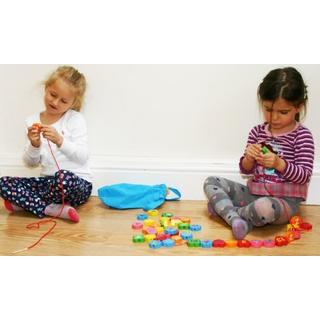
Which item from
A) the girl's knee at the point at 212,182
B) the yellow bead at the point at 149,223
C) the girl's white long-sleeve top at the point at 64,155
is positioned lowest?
the yellow bead at the point at 149,223

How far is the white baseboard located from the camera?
2088 millimetres

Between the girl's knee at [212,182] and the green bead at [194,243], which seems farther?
the girl's knee at [212,182]

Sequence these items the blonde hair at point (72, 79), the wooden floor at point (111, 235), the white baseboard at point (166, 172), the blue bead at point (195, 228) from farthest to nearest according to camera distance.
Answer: the white baseboard at point (166, 172) → the blonde hair at point (72, 79) → the blue bead at point (195, 228) → the wooden floor at point (111, 235)

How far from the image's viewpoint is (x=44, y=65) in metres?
2.11

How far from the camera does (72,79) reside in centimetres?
197

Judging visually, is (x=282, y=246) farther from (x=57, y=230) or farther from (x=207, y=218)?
(x=57, y=230)

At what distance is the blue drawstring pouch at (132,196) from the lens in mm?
1975

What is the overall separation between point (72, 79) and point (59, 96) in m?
0.09

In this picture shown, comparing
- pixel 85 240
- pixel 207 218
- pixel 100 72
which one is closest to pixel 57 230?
pixel 85 240

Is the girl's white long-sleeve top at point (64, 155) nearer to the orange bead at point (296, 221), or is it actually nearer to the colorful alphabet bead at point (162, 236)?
the colorful alphabet bead at point (162, 236)

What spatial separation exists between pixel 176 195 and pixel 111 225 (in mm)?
408

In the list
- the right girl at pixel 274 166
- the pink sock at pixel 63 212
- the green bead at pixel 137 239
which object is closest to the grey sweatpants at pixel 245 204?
the right girl at pixel 274 166

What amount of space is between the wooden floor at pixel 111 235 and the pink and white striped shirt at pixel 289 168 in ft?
0.49

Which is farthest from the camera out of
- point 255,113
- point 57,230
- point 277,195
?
point 255,113
